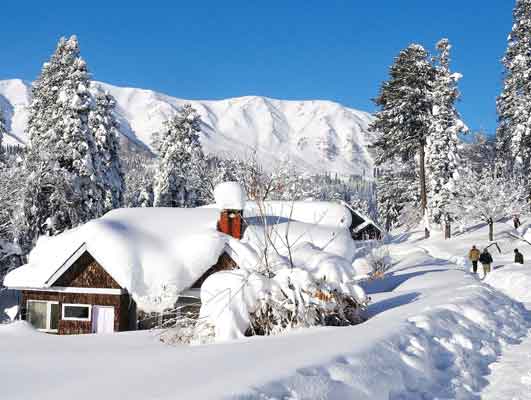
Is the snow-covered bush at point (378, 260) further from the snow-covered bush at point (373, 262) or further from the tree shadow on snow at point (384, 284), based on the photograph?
the tree shadow on snow at point (384, 284)

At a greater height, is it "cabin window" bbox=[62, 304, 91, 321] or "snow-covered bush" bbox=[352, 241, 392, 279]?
"snow-covered bush" bbox=[352, 241, 392, 279]

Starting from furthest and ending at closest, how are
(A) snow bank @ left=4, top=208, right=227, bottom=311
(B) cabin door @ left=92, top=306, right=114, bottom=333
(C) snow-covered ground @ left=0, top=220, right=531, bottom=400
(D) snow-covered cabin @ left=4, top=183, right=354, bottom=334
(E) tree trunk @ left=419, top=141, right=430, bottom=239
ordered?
1. (E) tree trunk @ left=419, top=141, right=430, bottom=239
2. (B) cabin door @ left=92, top=306, right=114, bottom=333
3. (D) snow-covered cabin @ left=4, top=183, right=354, bottom=334
4. (A) snow bank @ left=4, top=208, right=227, bottom=311
5. (C) snow-covered ground @ left=0, top=220, right=531, bottom=400

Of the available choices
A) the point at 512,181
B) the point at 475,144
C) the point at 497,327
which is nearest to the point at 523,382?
the point at 497,327

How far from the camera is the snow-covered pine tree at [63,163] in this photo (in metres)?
31.1

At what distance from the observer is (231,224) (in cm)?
2133

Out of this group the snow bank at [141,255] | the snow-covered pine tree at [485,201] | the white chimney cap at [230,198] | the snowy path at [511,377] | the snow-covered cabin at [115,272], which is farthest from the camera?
the snow-covered pine tree at [485,201]

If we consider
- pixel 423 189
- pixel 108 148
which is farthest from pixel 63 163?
pixel 423 189

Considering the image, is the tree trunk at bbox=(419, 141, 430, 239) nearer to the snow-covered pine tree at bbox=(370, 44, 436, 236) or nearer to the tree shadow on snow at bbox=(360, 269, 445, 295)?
the snow-covered pine tree at bbox=(370, 44, 436, 236)

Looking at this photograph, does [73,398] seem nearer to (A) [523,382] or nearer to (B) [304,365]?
(B) [304,365]

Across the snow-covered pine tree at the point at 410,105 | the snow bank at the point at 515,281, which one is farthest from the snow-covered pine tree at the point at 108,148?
the snow bank at the point at 515,281

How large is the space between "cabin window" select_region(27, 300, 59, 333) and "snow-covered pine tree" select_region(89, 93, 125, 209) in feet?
53.1

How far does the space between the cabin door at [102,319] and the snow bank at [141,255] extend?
1574 millimetres

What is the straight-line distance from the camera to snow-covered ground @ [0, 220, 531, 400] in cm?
551

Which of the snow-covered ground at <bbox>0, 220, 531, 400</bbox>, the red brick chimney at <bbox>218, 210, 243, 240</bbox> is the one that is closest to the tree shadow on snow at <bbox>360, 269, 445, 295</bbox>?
the red brick chimney at <bbox>218, 210, 243, 240</bbox>
